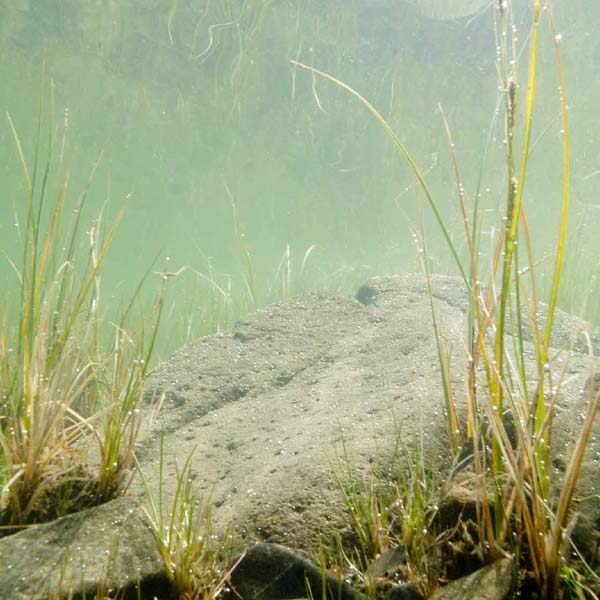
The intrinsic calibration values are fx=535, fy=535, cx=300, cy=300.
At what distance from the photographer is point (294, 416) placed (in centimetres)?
282

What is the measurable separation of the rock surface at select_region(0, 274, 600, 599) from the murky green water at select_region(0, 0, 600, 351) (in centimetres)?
271

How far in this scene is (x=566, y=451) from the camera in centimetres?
179

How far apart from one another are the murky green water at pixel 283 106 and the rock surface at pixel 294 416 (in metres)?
2.71

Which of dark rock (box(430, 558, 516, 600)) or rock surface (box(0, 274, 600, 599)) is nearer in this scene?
dark rock (box(430, 558, 516, 600))

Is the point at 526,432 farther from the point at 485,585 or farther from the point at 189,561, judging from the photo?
the point at 189,561

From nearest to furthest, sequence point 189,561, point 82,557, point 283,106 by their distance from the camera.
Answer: point 189,561 < point 82,557 < point 283,106

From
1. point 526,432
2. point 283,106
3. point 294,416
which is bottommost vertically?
point 294,416

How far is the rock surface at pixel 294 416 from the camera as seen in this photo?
174 centimetres

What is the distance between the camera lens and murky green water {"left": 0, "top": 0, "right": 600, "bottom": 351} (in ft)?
47.2

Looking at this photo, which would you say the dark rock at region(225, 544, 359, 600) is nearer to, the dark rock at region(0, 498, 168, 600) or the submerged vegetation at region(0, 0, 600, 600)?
the submerged vegetation at region(0, 0, 600, 600)

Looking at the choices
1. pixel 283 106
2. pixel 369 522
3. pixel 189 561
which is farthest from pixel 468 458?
pixel 283 106

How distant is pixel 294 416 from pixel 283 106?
24.8m

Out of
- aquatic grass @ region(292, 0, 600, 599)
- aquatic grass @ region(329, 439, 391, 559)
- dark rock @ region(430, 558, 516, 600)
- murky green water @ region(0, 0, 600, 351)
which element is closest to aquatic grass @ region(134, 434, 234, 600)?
aquatic grass @ region(329, 439, 391, 559)

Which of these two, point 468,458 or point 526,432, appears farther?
point 468,458
